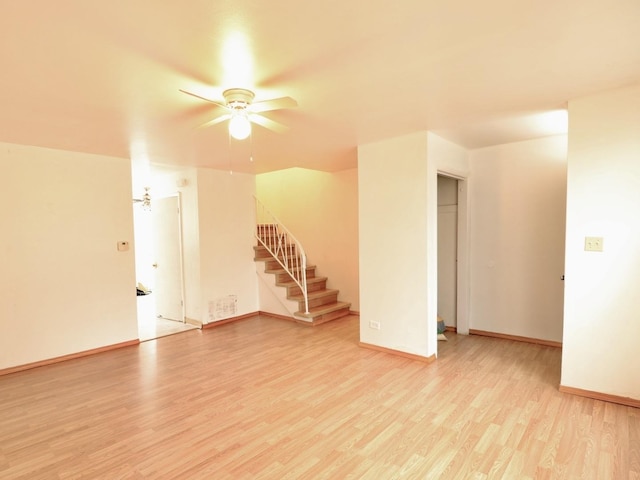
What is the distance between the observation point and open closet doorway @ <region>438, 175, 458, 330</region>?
4.67 metres

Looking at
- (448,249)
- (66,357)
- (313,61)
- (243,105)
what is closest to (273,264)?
(448,249)

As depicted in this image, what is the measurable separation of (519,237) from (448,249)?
0.89 m

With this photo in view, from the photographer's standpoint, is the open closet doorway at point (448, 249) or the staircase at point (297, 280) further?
the staircase at point (297, 280)

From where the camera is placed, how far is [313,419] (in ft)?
8.54

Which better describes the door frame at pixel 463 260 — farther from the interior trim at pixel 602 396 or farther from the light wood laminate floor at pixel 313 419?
the interior trim at pixel 602 396

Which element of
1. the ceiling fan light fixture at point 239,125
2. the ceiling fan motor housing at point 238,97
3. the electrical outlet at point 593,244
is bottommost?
the electrical outlet at point 593,244

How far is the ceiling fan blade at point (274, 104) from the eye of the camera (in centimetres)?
226

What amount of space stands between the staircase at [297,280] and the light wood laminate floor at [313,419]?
4.56 feet

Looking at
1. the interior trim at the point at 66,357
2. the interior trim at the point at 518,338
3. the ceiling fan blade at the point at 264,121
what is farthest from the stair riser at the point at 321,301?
the ceiling fan blade at the point at 264,121

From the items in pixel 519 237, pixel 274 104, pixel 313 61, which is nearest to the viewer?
pixel 313 61

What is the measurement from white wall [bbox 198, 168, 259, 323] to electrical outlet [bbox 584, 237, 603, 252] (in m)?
4.73

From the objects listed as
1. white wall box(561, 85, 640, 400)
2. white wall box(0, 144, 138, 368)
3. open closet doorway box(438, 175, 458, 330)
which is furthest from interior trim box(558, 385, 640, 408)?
white wall box(0, 144, 138, 368)

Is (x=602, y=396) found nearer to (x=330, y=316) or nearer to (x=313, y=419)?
(x=313, y=419)

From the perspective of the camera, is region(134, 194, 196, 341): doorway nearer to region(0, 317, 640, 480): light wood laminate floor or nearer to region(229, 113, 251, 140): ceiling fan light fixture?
region(0, 317, 640, 480): light wood laminate floor
